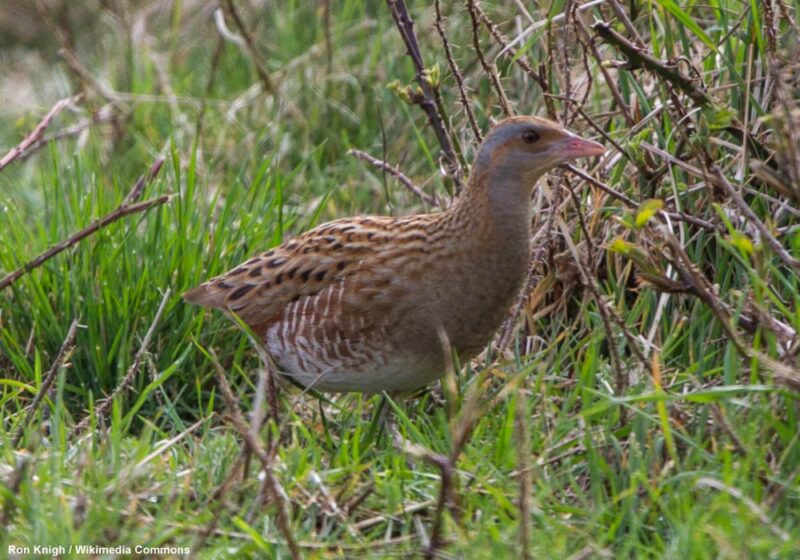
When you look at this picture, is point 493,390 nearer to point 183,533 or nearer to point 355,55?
point 183,533

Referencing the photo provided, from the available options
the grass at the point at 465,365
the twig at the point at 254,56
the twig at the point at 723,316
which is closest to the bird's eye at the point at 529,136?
the grass at the point at 465,365

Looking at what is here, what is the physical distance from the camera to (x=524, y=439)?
11.0 ft

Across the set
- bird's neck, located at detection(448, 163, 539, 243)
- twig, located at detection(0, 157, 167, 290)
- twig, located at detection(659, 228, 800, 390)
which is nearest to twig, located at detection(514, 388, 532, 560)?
twig, located at detection(659, 228, 800, 390)

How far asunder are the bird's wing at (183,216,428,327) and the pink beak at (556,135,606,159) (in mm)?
632

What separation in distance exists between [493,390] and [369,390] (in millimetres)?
417

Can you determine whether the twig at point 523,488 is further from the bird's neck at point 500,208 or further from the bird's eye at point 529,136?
the bird's eye at point 529,136

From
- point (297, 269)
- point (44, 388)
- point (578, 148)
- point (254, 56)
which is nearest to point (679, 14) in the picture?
point (578, 148)

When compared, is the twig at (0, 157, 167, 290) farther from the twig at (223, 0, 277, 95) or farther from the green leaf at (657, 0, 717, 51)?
the twig at (223, 0, 277, 95)

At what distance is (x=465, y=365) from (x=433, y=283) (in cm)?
36

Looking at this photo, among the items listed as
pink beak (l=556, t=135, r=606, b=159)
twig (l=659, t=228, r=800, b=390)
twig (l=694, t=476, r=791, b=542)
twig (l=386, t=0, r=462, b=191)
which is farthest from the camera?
twig (l=386, t=0, r=462, b=191)

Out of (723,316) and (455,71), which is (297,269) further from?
(723,316)

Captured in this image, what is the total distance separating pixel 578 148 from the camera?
449cm

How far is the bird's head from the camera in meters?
4.53

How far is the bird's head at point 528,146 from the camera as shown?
4.53 m
